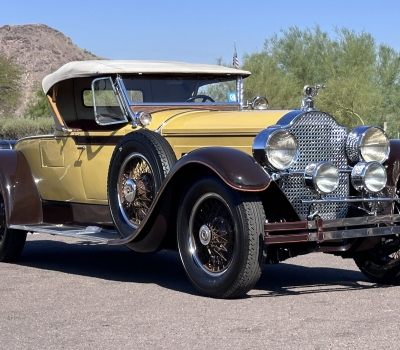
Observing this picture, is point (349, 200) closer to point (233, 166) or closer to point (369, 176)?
point (369, 176)

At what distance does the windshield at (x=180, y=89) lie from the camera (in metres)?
7.50

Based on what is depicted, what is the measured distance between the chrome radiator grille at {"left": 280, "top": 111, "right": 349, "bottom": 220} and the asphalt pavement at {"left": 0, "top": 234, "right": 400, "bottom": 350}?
1.97 ft

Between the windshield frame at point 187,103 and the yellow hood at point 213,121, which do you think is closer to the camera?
the yellow hood at point 213,121

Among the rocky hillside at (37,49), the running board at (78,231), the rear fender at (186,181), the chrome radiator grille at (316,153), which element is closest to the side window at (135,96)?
the running board at (78,231)

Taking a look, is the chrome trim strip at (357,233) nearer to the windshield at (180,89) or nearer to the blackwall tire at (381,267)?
the blackwall tire at (381,267)

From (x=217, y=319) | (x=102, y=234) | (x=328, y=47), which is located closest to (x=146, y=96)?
(x=102, y=234)

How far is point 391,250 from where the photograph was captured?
6.52m

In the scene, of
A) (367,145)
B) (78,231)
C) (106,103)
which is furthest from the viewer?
(106,103)

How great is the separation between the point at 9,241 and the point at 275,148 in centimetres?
337

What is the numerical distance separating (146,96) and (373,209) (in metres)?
2.43

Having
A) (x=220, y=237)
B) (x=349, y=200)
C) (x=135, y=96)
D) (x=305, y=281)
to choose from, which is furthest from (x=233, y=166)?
(x=135, y=96)

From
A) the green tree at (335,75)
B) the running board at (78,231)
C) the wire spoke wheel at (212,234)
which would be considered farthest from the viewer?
the green tree at (335,75)

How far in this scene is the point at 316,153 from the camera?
6.12 metres

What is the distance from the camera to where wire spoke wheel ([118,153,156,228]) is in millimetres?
6645
